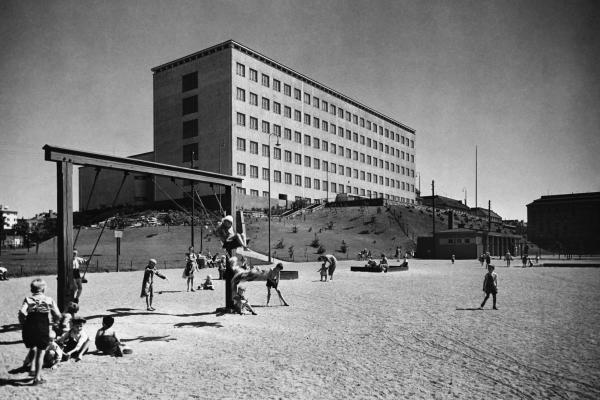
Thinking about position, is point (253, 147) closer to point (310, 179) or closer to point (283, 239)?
point (310, 179)

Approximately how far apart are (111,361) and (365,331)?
6.52 m

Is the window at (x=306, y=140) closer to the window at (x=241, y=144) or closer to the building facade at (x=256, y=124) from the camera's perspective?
the building facade at (x=256, y=124)

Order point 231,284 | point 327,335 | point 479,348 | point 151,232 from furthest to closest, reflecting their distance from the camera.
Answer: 1. point 151,232
2. point 231,284
3. point 327,335
4. point 479,348

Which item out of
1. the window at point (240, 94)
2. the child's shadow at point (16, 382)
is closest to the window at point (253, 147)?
the window at point (240, 94)

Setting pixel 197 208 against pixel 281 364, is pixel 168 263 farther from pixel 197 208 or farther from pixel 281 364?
pixel 281 364

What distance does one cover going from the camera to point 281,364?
8781 millimetres

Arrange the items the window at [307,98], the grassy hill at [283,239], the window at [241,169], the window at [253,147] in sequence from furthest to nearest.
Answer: the window at [307,98]
the window at [253,147]
the window at [241,169]
the grassy hill at [283,239]

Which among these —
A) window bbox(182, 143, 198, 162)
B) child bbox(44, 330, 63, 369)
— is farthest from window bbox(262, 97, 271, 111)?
child bbox(44, 330, 63, 369)

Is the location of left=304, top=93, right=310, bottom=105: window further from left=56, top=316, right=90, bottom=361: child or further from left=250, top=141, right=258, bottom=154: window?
left=56, top=316, right=90, bottom=361: child

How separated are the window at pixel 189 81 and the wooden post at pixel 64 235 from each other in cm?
6818

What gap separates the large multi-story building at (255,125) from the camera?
236ft

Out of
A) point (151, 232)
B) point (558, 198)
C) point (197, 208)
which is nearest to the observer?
point (151, 232)

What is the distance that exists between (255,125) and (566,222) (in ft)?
245

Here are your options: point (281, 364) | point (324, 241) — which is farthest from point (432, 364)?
point (324, 241)
